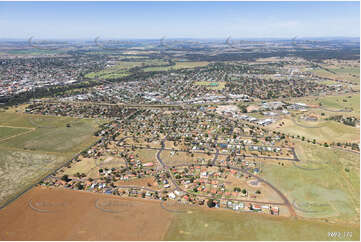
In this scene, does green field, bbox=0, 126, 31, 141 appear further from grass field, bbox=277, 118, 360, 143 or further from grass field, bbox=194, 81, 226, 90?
grass field, bbox=194, 81, 226, 90

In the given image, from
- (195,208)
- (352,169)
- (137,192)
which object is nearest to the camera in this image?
(195,208)

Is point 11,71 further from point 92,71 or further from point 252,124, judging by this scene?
point 252,124

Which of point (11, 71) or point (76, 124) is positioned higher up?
point (11, 71)

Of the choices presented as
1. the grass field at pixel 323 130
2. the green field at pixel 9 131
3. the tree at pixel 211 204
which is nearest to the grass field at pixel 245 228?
the tree at pixel 211 204

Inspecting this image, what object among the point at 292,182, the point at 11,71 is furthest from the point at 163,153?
the point at 11,71

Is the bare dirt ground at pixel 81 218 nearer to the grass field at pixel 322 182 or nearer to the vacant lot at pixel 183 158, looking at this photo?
the vacant lot at pixel 183 158

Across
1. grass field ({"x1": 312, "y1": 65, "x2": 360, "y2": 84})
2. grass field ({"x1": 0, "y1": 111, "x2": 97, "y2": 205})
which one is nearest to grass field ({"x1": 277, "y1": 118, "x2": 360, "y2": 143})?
grass field ({"x1": 0, "y1": 111, "x2": 97, "y2": 205})
